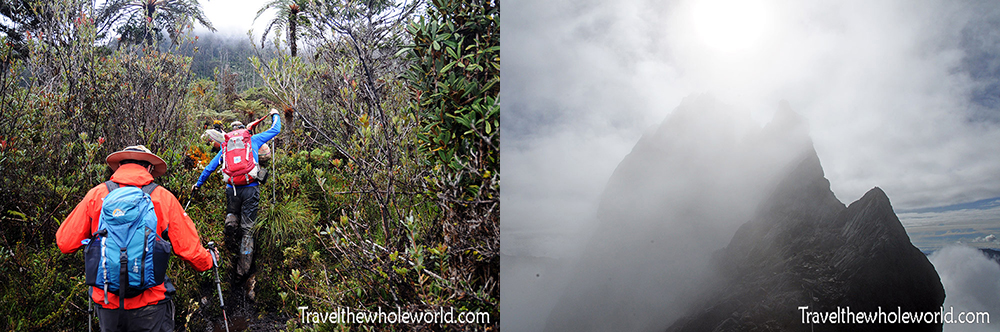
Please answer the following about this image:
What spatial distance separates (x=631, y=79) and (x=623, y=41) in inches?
8.3

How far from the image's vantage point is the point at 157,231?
2150 mm

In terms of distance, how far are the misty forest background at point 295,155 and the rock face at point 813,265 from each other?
126cm

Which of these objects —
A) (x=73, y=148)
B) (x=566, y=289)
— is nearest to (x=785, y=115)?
(x=566, y=289)

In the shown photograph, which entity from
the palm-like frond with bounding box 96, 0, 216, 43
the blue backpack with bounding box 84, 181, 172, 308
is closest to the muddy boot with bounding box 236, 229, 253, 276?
the blue backpack with bounding box 84, 181, 172, 308


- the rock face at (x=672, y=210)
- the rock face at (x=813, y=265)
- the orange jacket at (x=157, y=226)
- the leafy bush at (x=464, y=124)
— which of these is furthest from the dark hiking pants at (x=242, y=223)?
the rock face at (x=813, y=265)

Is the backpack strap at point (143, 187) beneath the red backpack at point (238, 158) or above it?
beneath

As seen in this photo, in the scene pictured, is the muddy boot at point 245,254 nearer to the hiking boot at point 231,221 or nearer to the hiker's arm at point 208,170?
the hiking boot at point 231,221

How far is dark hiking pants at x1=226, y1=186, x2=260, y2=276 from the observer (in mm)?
3643

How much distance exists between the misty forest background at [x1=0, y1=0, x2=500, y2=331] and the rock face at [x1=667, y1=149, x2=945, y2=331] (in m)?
1.26

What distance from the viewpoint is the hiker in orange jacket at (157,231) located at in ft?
6.81

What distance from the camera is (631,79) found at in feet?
6.71

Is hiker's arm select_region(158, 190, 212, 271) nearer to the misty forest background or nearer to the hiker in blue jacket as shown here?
the misty forest background

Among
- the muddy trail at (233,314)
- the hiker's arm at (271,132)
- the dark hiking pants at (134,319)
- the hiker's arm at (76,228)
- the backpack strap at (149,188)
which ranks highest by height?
the hiker's arm at (271,132)

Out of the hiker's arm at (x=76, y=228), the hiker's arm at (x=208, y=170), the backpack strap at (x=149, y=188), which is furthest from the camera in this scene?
the hiker's arm at (x=208, y=170)
